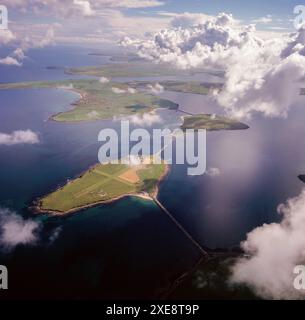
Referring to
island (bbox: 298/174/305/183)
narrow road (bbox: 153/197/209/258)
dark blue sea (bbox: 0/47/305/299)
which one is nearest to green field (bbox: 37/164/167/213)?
dark blue sea (bbox: 0/47/305/299)

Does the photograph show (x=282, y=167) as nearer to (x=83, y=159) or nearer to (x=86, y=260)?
(x=83, y=159)

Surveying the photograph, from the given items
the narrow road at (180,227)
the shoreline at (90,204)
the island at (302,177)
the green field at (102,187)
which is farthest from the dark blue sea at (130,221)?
the green field at (102,187)

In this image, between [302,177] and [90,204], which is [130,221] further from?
[302,177]

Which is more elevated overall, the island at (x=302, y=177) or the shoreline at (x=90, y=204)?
the island at (x=302, y=177)

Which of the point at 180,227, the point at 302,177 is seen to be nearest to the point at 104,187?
the point at 180,227

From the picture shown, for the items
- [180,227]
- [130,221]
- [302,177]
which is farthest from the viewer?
[302,177]

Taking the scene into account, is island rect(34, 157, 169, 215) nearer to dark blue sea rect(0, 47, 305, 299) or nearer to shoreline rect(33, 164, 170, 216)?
shoreline rect(33, 164, 170, 216)

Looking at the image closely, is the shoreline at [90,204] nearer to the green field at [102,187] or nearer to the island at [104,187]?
the island at [104,187]
